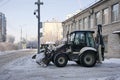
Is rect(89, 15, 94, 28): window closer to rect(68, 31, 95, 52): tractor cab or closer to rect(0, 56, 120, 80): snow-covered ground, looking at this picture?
rect(68, 31, 95, 52): tractor cab

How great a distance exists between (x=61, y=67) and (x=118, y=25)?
12690 millimetres

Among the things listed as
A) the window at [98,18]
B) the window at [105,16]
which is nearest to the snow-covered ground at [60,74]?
the window at [105,16]

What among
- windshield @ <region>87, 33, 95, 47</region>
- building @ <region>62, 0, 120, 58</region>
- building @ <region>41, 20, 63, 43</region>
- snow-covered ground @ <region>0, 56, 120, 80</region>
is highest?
building @ <region>41, 20, 63, 43</region>

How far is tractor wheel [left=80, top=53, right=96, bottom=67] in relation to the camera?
20297mm

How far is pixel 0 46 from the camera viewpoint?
213ft

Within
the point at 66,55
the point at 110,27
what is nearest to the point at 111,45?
the point at 110,27

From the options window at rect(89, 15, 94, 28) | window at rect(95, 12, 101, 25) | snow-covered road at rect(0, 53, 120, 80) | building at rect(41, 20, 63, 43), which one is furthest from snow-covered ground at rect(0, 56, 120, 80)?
building at rect(41, 20, 63, 43)

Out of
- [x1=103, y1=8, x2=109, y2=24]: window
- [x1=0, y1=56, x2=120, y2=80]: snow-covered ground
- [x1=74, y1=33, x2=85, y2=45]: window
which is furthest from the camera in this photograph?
[x1=103, y1=8, x2=109, y2=24]: window

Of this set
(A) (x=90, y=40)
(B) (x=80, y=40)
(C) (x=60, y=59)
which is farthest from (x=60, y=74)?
(A) (x=90, y=40)

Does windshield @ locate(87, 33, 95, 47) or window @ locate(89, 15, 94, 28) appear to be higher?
window @ locate(89, 15, 94, 28)

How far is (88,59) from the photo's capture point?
2044 centimetres

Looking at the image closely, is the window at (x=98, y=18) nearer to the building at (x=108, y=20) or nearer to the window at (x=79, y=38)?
the building at (x=108, y=20)

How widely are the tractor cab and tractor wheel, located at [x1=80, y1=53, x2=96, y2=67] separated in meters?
0.78

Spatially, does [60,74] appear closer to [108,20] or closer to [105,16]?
[108,20]
